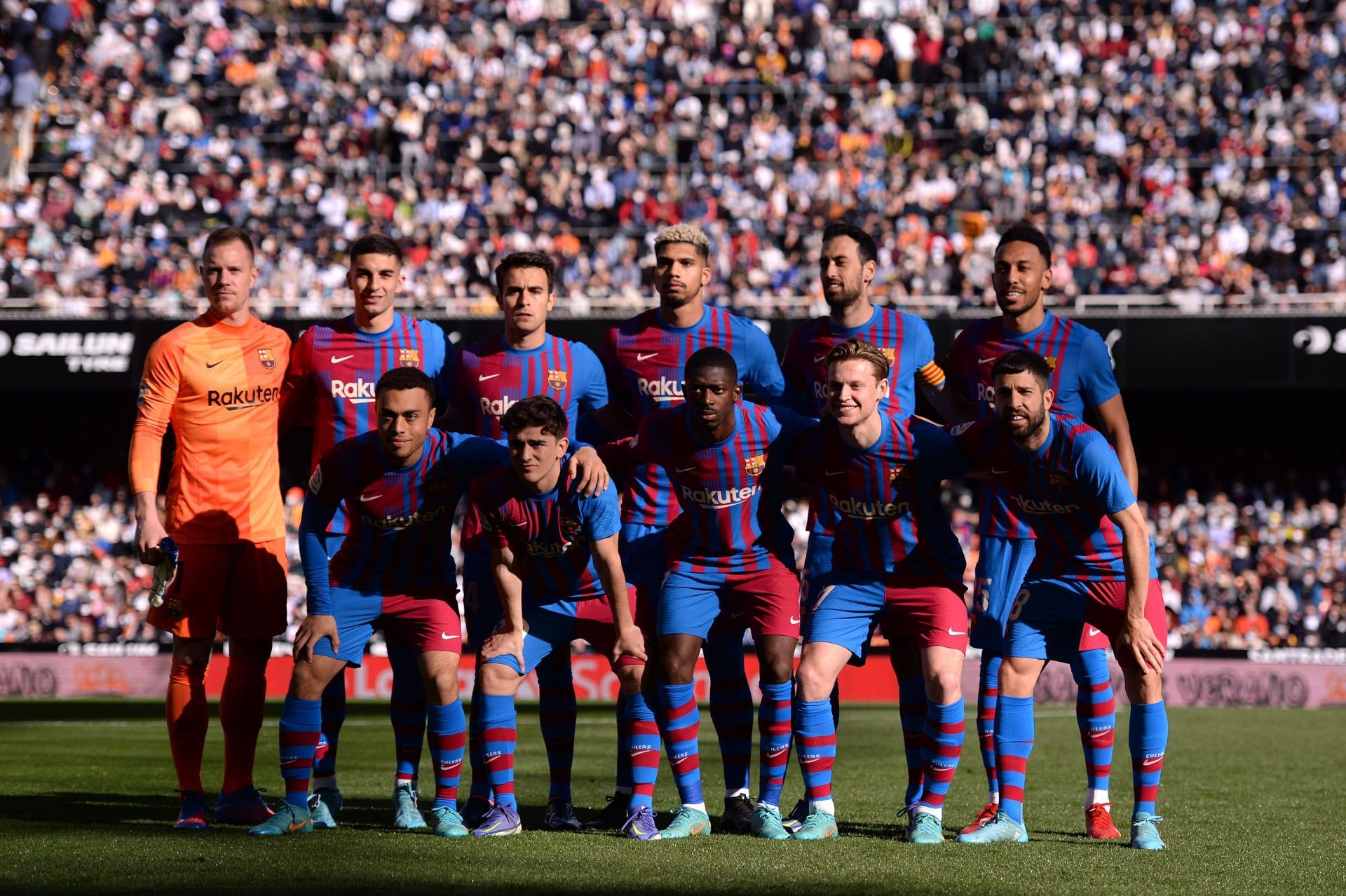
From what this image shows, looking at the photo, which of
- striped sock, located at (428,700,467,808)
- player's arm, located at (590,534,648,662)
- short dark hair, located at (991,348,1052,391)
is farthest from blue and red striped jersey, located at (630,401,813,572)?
striped sock, located at (428,700,467,808)

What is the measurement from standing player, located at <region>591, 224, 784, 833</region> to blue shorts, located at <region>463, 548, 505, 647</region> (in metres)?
0.65

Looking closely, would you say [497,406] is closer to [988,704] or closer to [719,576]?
[719,576]

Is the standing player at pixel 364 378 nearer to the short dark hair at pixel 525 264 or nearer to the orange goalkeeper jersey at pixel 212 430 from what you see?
the orange goalkeeper jersey at pixel 212 430

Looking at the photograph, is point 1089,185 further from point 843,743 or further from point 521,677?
point 521,677

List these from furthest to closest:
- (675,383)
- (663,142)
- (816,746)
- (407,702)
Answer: (663,142) < (407,702) < (675,383) < (816,746)

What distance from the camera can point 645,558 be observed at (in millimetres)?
7727

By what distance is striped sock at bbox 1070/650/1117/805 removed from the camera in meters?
7.60

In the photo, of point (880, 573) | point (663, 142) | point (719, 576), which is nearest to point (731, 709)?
point (719, 576)

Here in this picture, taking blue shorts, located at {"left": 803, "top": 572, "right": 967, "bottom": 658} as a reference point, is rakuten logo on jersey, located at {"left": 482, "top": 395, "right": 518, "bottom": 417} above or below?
above

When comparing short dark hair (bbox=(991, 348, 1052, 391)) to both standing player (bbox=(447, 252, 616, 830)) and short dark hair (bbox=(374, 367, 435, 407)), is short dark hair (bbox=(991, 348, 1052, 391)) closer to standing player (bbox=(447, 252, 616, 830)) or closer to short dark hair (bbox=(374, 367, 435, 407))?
standing player (bbox=(447, 252, 616, 830))

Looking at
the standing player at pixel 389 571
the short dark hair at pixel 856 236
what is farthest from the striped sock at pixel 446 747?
the short dark hair at pixel 856 236

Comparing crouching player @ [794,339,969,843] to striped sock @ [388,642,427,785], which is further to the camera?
striped sock @ [388,642,427,785]

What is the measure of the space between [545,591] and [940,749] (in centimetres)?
193

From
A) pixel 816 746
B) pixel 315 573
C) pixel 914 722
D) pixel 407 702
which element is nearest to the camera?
pixel 816 746
